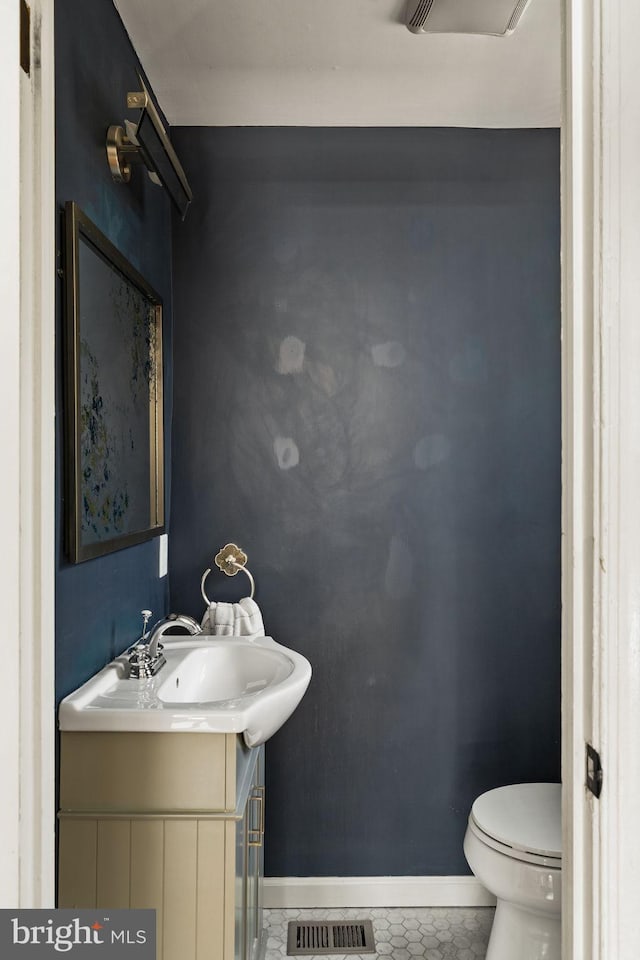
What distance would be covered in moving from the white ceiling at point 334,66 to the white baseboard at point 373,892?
7.90ft

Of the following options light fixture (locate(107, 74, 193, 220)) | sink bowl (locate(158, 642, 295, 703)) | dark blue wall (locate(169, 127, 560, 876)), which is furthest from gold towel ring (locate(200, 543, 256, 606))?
light fixture (locate(107, 74, 193, 220))

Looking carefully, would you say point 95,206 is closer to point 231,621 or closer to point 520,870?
point 231,621

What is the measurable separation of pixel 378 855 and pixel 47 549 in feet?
5.95

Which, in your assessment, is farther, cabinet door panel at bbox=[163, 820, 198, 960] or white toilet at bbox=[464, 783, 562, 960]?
white toilet at bbox=[464, 783, 562, 960]

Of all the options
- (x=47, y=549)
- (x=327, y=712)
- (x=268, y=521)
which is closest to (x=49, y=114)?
(x=47, y=549)

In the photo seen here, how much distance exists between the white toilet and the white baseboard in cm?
47

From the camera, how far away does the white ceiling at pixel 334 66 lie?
5.96 ft

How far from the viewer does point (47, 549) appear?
0.93 metres

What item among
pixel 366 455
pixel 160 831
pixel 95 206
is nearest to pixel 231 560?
pixel 366 455

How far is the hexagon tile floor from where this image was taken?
199 cm

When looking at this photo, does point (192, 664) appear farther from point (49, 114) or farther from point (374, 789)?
point (49, 114)

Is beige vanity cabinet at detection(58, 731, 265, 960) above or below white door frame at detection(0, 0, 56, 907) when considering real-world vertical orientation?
below

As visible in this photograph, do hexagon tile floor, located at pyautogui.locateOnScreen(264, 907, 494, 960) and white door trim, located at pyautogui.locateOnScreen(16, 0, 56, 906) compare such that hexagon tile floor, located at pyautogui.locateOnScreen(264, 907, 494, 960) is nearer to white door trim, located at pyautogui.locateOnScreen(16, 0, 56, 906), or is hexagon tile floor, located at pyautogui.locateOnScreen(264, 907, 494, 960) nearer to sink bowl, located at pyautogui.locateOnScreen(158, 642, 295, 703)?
sink bowl, located at pyautogui.locateOnScreen(158, 642, 295, 703)
